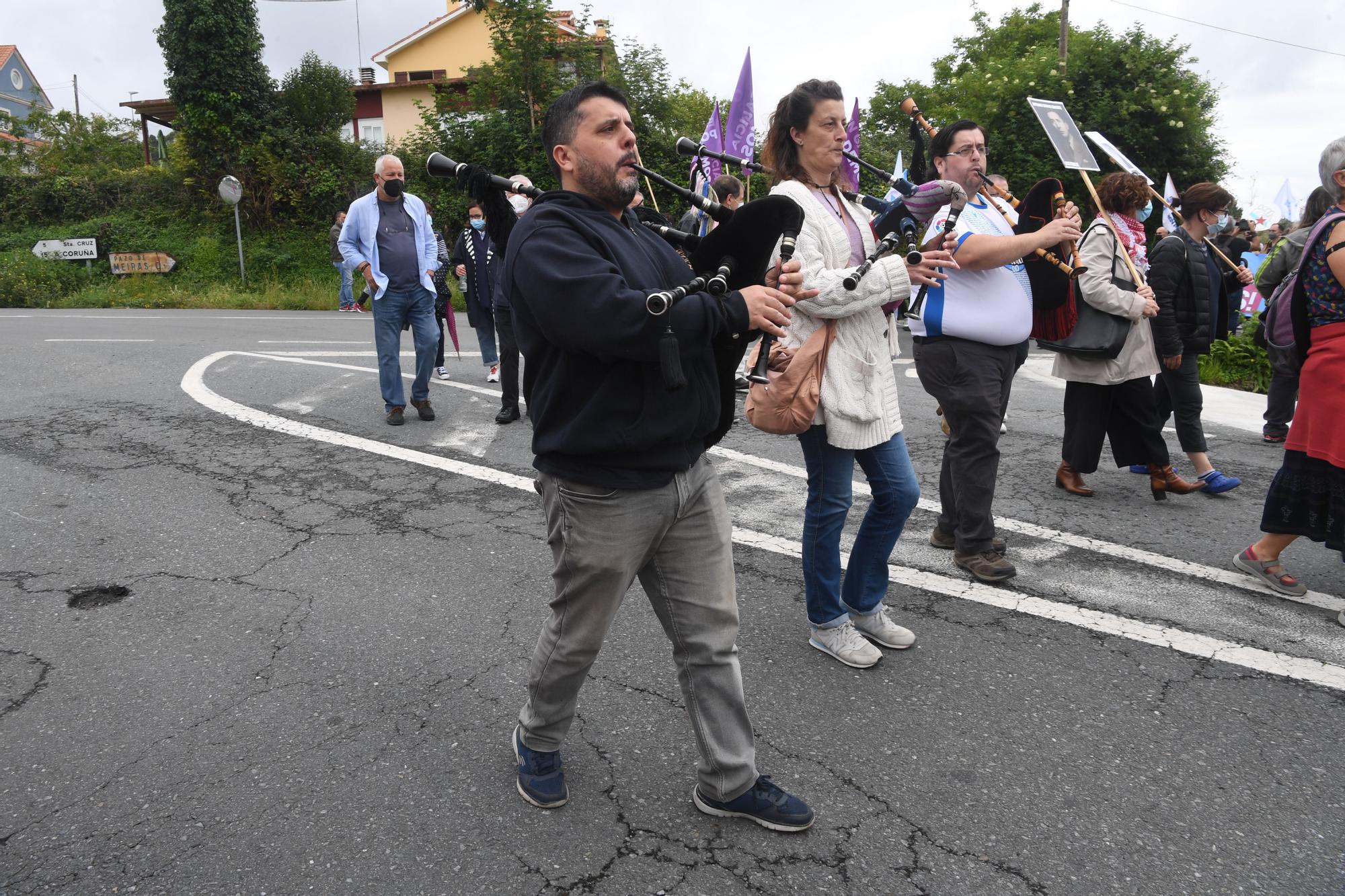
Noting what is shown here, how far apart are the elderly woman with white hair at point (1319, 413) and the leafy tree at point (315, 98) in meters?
31.1

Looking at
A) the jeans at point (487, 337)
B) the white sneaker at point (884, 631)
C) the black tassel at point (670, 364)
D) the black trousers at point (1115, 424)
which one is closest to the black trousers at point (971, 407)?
the white sneaker at point (884, 631)

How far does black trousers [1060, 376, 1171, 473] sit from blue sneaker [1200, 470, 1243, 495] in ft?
1.38

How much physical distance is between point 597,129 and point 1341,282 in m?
3.19

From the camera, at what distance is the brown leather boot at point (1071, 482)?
5551 mm

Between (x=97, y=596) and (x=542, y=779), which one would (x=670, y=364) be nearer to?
(x=542, y=779)

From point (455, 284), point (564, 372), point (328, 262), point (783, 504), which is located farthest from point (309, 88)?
point (564, 372)

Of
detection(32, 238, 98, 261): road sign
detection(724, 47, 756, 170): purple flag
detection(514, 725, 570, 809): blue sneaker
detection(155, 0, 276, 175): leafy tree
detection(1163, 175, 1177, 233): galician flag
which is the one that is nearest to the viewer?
detection(514, 725, 570, 809): blue sneaker

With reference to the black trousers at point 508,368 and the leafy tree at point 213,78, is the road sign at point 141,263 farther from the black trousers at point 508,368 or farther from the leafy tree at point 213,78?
the black trousers at point 508,368

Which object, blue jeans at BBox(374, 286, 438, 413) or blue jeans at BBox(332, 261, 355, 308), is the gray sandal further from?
blue jeans at BBox(332, 261, 355, 308)

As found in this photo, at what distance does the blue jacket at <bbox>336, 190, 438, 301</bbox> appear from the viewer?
6.91m

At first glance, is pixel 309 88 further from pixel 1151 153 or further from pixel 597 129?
pixel 597 129

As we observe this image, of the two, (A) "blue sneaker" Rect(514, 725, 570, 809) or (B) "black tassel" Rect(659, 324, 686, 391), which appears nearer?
(B) "black tassel" Rect(659, 324, 686, 391)

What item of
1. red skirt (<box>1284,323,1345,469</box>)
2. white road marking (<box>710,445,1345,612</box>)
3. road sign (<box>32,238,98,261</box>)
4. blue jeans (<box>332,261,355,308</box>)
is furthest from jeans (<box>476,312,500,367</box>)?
road sign (<box>32,238,98,261</box>)

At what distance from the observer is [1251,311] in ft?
37.3
